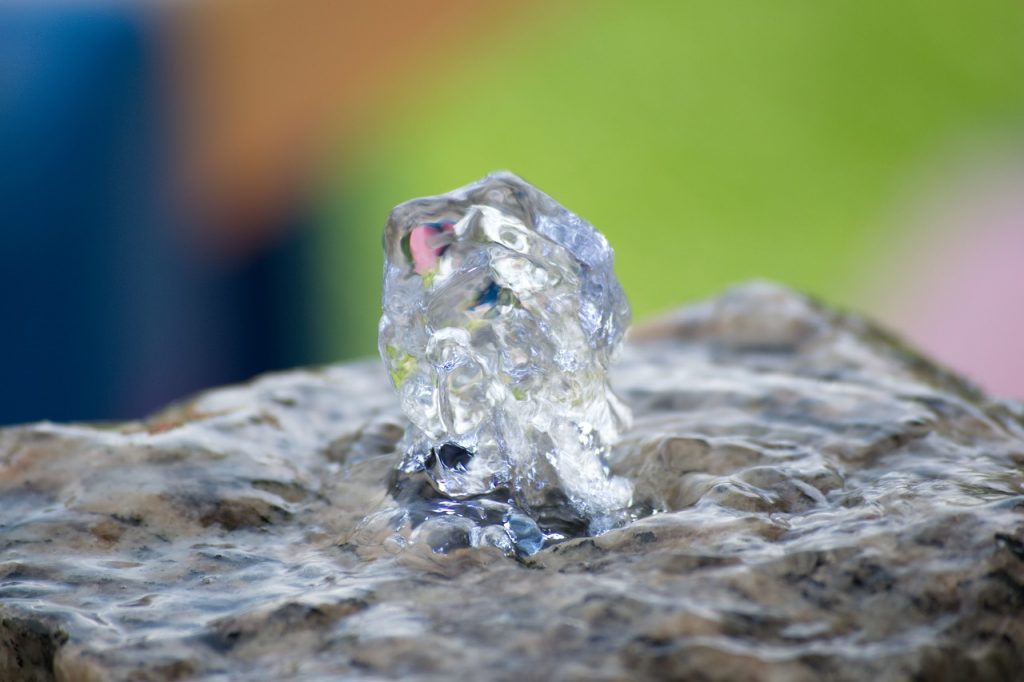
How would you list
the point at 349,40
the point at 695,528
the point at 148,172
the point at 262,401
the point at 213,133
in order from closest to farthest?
the point at 695,528, the point at 262,401, the point at 148,172, the point at 213,133, the point at 349,40

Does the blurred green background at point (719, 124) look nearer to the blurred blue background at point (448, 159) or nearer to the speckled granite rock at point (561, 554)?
the blurred blue background at point (448, 159)

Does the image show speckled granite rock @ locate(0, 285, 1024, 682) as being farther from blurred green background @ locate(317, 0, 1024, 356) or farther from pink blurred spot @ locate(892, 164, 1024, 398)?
blurred green background @ locate(317, 0, 1024, 356)

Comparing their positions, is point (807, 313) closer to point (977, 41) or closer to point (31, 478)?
point (31, 478)

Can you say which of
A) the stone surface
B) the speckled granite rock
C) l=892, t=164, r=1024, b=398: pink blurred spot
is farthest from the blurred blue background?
the stone surface

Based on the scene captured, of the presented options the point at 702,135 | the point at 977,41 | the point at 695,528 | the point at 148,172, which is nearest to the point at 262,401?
the point at 695,528

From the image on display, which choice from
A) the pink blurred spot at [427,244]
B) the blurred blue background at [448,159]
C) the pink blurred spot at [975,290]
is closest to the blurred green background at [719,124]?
the blurred blue background at [448,159]
